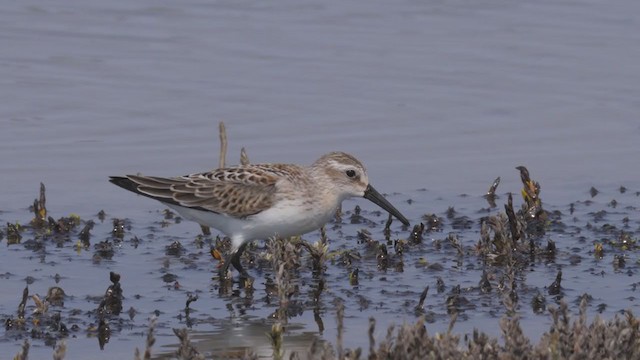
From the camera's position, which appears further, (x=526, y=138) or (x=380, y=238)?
(x=526, y=138)

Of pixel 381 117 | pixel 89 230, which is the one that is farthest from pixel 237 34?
pixel 89 230

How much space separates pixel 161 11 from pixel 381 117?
6.08 meters

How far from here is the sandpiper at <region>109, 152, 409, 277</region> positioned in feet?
39.2

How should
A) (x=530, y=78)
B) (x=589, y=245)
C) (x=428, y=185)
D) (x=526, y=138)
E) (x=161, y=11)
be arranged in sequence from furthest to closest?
(x=161, y=11) → (x=530, y=78) → (x=526, y=138) → (x=428, y=185) → (x=589, y=245)

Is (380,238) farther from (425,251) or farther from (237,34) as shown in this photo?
(237,34)

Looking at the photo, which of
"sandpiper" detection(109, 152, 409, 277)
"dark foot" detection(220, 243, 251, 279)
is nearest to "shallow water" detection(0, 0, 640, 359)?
"dark foot" detection(220, 243, 251, 279)

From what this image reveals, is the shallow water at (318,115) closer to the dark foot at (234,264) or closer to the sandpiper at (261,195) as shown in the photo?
the dark foot at (234,264)

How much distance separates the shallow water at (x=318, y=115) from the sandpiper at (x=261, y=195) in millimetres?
498

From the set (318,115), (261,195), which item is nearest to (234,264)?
(261,195)

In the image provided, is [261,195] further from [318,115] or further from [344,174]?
[318,115]

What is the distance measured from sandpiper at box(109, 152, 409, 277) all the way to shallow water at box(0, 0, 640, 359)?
498 millimetres

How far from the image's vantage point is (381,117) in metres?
17.3

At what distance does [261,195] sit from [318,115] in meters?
5.28

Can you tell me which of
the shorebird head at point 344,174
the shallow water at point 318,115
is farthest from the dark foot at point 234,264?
the shorebird head at point 344,174
